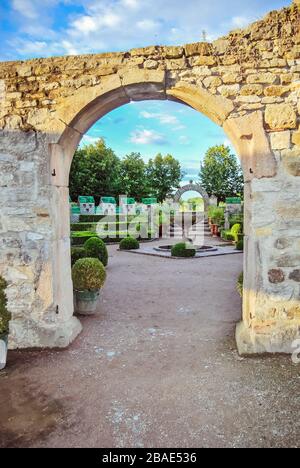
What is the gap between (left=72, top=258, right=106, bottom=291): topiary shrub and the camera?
557cm

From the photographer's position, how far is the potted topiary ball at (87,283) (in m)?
5.58

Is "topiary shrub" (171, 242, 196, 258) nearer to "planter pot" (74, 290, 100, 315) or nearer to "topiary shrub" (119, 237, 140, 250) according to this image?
"topiary shrub" (119, 237, 140, 250)

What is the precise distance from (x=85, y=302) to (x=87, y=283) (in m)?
0.41

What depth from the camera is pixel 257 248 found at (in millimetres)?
3967

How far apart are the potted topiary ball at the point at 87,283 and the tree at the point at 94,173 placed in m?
19.0

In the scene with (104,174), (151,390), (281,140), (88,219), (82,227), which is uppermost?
(104,174)

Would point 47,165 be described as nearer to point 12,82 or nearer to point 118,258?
point 12,82

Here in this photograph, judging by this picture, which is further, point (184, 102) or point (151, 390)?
point (184, 102)

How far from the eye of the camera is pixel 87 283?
5.59m

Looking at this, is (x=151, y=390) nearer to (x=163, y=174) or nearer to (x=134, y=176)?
(x=134, y=176)

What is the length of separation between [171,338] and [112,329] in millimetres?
949

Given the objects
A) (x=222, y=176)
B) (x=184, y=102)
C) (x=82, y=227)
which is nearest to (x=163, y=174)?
(x=222, y=176)

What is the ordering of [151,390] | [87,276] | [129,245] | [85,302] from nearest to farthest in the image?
1. [151,390]
2. [87,276]
3. [85,302]
4. [129,245]

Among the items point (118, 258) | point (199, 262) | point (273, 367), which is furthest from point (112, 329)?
point (118, 258)
